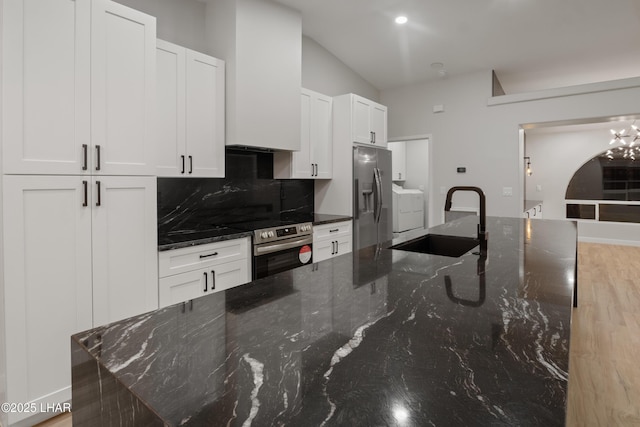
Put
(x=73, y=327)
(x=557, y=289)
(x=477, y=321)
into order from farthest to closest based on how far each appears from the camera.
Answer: (x=73, y=327) < (x=557, y=289) < (x=477, y=321)

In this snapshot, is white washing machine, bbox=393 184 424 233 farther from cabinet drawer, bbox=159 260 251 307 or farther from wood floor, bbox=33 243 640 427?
cabinet drawer, bbox=159 260 251 307

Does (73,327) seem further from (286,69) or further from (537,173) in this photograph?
(537,173)

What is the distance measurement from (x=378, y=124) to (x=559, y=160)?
5903mm

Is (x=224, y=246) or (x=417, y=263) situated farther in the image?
(x=224, y=246)

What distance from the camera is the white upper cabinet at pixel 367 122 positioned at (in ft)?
13.5

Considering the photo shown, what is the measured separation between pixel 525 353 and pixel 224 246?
2259 mm

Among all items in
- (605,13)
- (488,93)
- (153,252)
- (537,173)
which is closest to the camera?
(153,252)

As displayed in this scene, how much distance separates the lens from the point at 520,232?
2484mm

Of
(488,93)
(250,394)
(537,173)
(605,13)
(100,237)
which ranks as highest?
(605,13)

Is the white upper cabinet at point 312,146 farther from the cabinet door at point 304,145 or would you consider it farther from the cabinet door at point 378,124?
the cabinet door at point 378,124

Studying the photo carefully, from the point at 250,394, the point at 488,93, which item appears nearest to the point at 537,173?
the point at 488,93

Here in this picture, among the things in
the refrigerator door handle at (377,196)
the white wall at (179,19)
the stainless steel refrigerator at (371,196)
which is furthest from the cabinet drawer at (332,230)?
the white wall at (179,19)

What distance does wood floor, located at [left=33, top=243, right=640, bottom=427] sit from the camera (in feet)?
6.19

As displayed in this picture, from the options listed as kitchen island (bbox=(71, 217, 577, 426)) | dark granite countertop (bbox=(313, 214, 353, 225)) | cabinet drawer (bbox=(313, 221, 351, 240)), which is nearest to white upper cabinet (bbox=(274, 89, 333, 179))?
dark granite countertop (bbox=(313, 214, 353, 225))
